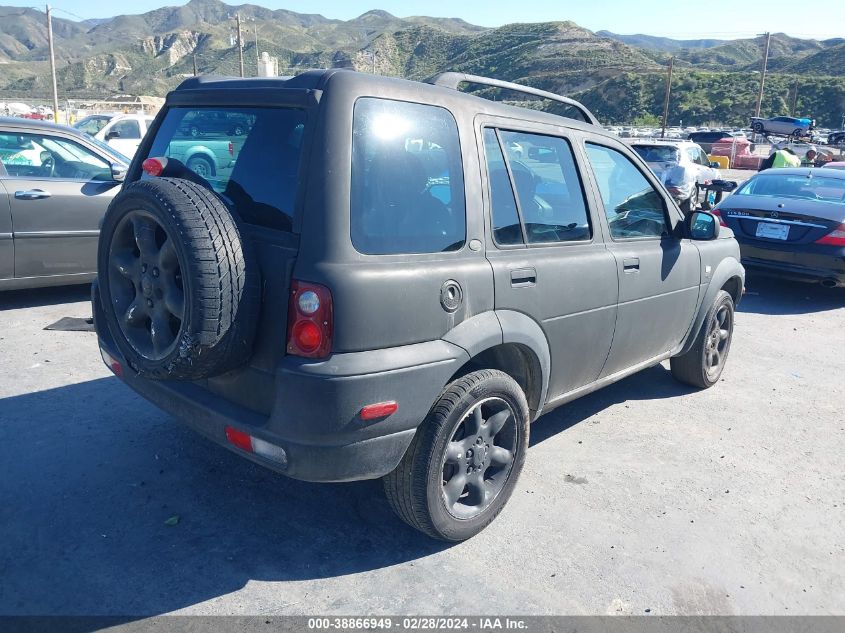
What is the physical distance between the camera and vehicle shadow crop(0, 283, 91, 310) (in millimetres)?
6805

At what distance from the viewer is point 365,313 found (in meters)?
2.63

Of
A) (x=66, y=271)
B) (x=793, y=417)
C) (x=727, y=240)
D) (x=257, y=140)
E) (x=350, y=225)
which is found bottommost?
(x=793, y=417)

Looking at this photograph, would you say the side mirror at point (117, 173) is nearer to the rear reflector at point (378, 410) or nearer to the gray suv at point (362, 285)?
the gray suv at point (362, 285)

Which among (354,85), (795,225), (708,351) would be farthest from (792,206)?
(354,85)

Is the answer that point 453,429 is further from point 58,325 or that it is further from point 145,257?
point 58,325

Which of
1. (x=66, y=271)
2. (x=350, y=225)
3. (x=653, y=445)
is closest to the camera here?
(x=350, y=225)

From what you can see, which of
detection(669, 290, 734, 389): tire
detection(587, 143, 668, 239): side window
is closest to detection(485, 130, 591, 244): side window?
detection(587, 143, 668, 239): side window

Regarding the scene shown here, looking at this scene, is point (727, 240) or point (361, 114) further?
point (727, 240)

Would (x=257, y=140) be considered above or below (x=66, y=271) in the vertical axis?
above

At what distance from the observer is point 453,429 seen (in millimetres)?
3016

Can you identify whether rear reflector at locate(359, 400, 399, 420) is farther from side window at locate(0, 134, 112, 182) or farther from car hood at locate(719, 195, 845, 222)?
car hood at locate(719, 195, 845, 222)

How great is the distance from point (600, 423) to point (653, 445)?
0.40m

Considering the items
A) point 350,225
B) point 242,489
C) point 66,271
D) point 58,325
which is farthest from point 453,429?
point 66,271

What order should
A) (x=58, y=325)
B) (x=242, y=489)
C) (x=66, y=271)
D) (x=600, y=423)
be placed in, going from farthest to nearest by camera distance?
(x=66, y=271) → (x=58, y=325) → (x=600, y=423) → (x=242, y=489)
